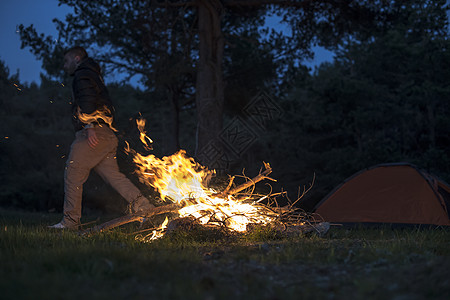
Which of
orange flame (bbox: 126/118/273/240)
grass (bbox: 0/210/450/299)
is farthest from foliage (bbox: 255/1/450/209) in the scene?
grass (bbox: 0/210/450/299)

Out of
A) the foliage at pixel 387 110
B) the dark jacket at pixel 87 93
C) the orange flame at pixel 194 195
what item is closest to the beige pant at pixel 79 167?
the dark jacket at pixel 87 93

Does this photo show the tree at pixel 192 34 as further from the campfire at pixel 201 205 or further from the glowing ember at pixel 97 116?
the campfire at pixel 201 205

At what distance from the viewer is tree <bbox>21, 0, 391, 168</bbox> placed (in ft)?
33.8

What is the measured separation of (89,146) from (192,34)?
5910 mm

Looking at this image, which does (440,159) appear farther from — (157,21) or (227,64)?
(157,21)

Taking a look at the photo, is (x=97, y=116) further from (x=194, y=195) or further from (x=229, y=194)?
(x=229, y=194)

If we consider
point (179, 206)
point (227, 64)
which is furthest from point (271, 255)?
point (227, 64)

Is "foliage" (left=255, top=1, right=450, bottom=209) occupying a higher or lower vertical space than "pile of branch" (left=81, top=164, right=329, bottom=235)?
higher

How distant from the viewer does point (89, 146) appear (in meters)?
5.46

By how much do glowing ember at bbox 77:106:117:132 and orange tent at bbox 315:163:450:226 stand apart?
4636 millimetres

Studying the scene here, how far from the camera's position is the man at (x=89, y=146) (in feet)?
17.9

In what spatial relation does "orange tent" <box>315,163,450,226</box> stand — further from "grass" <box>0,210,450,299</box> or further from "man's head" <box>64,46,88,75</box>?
"man's head" <box>64,46,88,75</box>

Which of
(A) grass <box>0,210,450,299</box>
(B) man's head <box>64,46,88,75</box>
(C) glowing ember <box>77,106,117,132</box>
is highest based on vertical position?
(B) man's head <box>64,46,88,75</box>

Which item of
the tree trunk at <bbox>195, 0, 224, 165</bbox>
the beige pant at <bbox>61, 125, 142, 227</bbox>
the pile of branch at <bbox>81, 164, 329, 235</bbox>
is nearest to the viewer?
the pile of branch at <bbox>81, 164, 329, 235</bbox>
